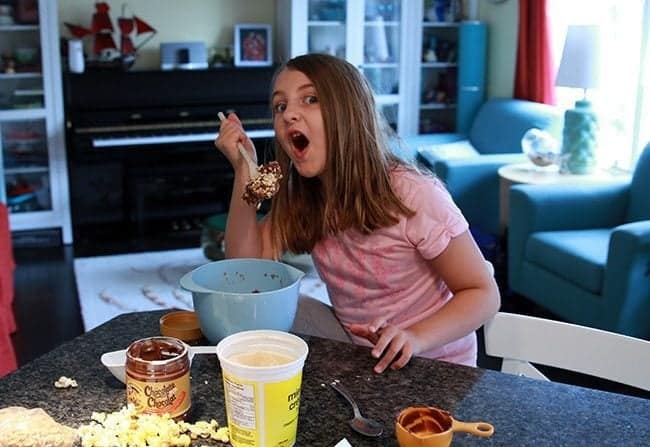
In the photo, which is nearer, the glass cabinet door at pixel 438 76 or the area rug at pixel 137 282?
the area rug at pixel 137 282

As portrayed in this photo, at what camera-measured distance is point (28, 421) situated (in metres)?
1.00

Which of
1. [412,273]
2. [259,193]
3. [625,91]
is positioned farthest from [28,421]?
[625,91]

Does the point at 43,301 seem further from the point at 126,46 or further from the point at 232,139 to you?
the point at 232,139

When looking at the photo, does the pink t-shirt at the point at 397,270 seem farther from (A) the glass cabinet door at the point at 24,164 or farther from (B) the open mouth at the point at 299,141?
(A) the glass cabinet door at the point at 24,164

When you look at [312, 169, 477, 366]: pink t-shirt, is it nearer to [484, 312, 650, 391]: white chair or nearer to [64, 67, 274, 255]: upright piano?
[484, 312, 650, 391]: white chair

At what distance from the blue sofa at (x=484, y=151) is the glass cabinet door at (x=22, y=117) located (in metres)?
2.03

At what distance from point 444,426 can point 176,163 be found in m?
3.81

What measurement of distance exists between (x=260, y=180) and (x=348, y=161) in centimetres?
16

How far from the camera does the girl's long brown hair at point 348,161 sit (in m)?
1.45

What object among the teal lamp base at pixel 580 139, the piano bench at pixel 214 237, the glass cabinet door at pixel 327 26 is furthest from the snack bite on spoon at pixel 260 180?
the glass cabinet door at pixel 327 26

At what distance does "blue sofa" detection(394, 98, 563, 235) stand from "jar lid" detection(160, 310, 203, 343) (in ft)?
9.28

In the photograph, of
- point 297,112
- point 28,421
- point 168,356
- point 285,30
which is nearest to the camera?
point 28,421

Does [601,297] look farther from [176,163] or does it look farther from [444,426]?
[176,163]

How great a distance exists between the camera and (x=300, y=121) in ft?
4.76
